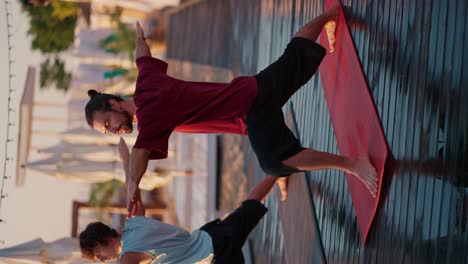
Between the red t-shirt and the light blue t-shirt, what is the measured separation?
56 centimetres

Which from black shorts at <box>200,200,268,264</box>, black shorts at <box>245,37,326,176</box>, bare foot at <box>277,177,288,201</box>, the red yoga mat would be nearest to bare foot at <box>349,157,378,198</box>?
the red yoga mat

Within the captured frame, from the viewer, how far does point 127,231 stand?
5316 millimetres

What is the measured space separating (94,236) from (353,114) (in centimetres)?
185

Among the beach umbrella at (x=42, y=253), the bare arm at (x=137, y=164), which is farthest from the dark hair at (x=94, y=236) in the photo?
the beach umbrella at (x=42, y=253)

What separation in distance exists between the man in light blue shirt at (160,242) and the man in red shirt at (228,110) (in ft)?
1.08

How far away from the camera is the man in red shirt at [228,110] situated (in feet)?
15.8

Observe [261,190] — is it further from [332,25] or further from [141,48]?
[141,48]

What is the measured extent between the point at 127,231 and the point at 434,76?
7.70ft

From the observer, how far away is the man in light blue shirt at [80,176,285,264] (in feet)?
17.0

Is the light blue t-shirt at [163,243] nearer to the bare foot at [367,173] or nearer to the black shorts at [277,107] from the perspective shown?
the black shorts at [277,107]

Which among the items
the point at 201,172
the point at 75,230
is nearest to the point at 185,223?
the point at 201,172

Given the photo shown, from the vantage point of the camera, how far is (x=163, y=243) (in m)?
5.29

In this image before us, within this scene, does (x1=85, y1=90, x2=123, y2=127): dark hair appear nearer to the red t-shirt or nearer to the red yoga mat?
the red t-shirt

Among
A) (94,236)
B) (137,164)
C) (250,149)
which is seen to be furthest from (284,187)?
(137,164)
